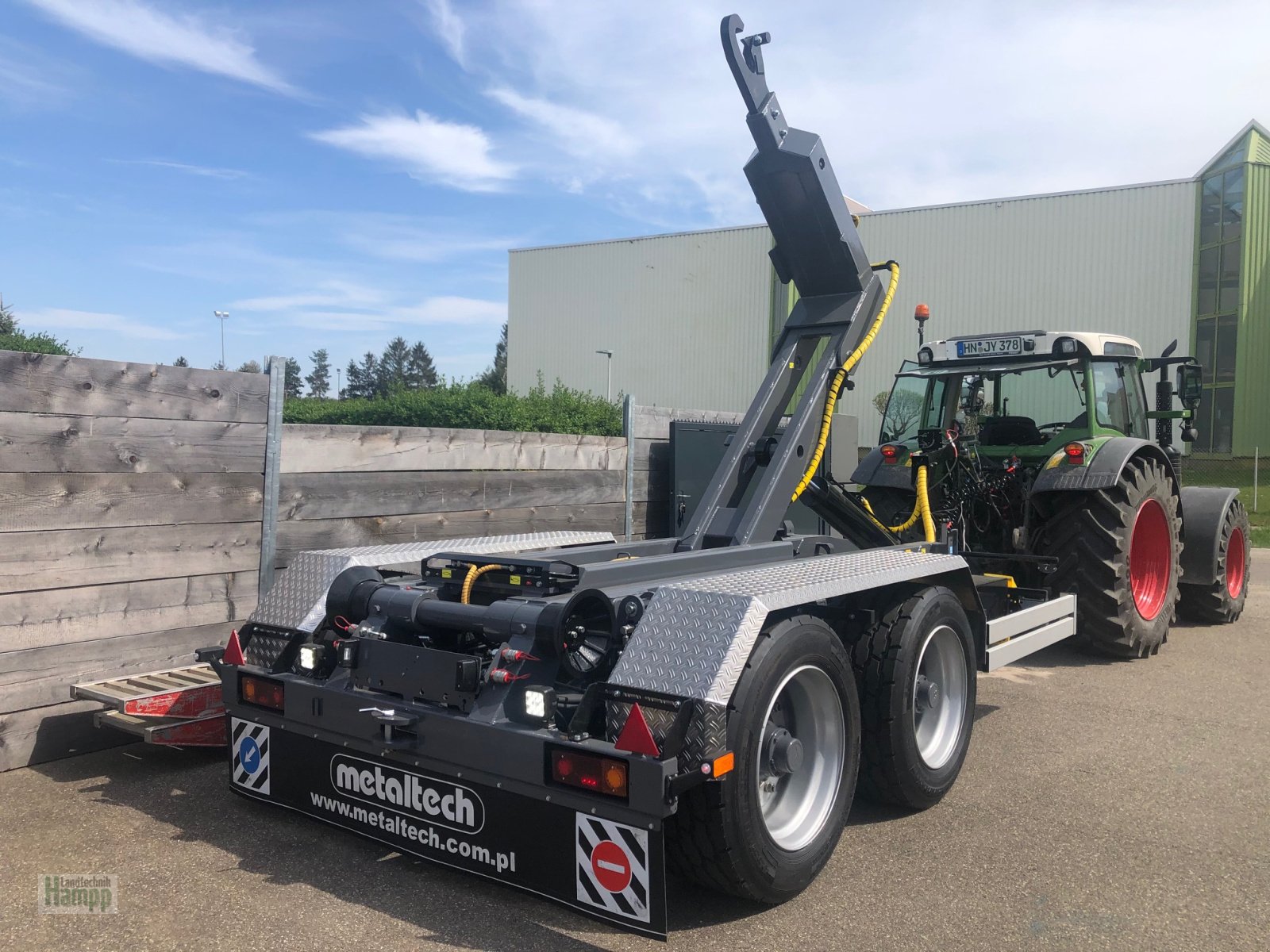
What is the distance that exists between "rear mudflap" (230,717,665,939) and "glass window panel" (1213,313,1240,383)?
29318 mm

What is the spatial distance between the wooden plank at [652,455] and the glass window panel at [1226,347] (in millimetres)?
24674

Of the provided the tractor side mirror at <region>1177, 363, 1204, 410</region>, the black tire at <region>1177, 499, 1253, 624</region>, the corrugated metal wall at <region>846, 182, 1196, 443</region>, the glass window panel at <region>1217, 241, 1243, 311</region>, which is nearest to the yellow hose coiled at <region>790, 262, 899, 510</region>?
the tractor side mirror at <region>1177, 363, 1204, 410</region>

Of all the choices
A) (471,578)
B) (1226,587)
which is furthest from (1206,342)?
(471,578)

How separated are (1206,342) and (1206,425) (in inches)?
95.4

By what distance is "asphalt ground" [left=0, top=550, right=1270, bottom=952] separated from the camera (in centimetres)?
311

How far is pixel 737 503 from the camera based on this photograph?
5309mm

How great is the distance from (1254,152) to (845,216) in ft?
90.7

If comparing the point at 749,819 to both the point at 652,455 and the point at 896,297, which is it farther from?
the point at 896,297

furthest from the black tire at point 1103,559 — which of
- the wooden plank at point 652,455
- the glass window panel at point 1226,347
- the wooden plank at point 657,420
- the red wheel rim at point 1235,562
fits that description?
the glass window panel at point 1226,347

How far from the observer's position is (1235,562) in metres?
8.62

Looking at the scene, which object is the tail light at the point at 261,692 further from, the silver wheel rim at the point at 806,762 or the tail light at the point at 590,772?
the silver wheel rim at the point at 806,762

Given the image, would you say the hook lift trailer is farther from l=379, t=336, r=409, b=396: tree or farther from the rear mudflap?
l=379, t=336, r=409, b=396: tree

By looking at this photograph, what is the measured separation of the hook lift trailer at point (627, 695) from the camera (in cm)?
296

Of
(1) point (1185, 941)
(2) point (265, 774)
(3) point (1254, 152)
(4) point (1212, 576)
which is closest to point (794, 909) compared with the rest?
(1) point (1185, 941)
